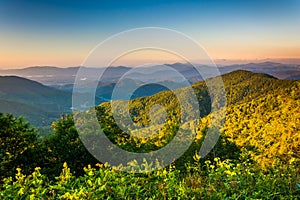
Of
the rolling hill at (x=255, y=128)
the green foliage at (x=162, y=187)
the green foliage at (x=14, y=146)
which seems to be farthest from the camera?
the green foliage at (x=14, y=146)

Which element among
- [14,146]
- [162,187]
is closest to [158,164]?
[162,187]

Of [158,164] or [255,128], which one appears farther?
[255,128]

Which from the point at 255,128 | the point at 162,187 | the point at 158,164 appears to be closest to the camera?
the point at 162,187

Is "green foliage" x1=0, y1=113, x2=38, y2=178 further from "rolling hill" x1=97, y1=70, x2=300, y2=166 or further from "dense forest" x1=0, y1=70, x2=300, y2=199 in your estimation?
"rolling hill" x1=97, y1=70, x2=300, y2=166

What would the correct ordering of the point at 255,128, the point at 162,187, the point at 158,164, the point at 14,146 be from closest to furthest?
the point at 162,187 → the point at 158,164 → the point at 14,146 → the point at 255,128

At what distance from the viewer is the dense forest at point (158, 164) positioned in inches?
84.7

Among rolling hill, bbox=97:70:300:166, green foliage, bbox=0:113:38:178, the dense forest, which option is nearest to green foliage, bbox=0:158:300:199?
the dense forest

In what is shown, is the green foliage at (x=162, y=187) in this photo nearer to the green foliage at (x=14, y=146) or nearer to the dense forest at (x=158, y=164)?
the dense forest at (x=158, y=164)

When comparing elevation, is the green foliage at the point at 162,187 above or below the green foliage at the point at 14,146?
above

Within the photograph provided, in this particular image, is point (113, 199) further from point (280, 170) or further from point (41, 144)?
point (41, 144)

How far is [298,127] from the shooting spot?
8492mm

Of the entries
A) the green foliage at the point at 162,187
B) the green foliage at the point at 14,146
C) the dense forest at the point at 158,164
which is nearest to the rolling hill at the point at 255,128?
the dense forest at the point at 158,164

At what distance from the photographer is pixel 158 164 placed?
364cm

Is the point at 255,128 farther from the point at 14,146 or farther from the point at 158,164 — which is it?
the point at 158,164
